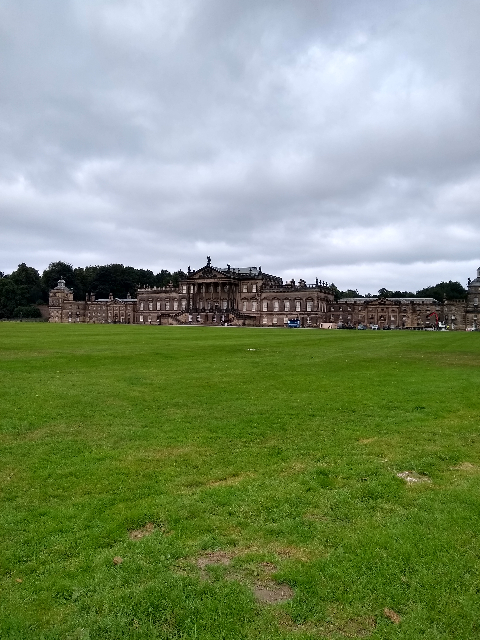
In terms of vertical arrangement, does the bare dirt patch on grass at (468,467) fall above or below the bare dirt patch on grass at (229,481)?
below

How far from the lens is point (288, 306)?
12200 cm

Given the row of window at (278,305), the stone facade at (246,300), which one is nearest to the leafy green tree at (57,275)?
the stone facade at (246,300)

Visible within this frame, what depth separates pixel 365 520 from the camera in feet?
21.9

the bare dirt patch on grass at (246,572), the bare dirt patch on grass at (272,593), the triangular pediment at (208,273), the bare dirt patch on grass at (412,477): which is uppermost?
the triangular pediment at (208,273)

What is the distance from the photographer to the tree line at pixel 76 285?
152m

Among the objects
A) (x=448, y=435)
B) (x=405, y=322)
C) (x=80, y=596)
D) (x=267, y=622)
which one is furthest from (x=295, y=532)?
(x=405, y=322)

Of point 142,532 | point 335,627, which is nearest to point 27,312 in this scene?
point 142,532

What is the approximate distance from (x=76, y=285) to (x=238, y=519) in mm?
180929

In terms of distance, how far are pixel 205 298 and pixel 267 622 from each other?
405 ft

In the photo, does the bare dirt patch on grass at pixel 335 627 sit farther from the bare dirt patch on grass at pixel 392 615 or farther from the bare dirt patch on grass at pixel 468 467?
the bare dirt patch on grass at pixel 468 467

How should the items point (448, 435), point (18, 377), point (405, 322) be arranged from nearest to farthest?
point (448, 435) → point (18, 377) → point (405, 322)

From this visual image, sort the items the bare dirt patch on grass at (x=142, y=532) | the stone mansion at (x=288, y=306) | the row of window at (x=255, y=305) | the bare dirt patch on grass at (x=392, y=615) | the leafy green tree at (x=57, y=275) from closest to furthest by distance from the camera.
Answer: the bare dirt patch on grass at (x=392, y=615)
the bare dirt patch on grass at (x=142, y=532)
the stone mansion at (x=288, y=306)
the row of window at (x=255, y=305)
the leafy green tree at (x=57, y=275)

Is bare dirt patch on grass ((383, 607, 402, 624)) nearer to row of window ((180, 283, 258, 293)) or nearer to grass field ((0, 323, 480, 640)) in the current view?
grass field ((0, 323, 480, 640))

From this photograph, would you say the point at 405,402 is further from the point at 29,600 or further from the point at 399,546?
the point at 29,600
